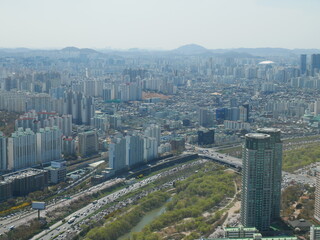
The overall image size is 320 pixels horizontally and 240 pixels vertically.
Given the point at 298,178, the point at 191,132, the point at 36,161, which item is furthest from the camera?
the point at 191,132

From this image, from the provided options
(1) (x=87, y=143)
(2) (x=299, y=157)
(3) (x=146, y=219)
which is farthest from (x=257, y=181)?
(1) (x=87, y=143)

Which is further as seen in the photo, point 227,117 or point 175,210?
point 227,117

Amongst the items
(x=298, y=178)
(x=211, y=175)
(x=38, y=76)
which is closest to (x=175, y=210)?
(x=211, y=175)

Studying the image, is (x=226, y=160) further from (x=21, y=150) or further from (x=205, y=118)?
(x=21, y=150)

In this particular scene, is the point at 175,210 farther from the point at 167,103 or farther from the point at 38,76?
the point at 38,76

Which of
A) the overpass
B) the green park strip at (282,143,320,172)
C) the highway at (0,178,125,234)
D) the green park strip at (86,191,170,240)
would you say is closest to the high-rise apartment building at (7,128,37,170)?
the highway at (0,178,125,234)

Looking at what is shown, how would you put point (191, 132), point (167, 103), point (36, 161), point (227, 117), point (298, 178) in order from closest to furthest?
1. point (298, 178)
2. point (36, 161)
3. point (191, 132)
4. point (227, 117)
5. point (167, 103)

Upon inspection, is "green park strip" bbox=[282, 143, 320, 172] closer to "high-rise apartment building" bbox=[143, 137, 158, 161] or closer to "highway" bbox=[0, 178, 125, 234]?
"high-rise apartment building" bbox=[143, 137, 158, 161]
